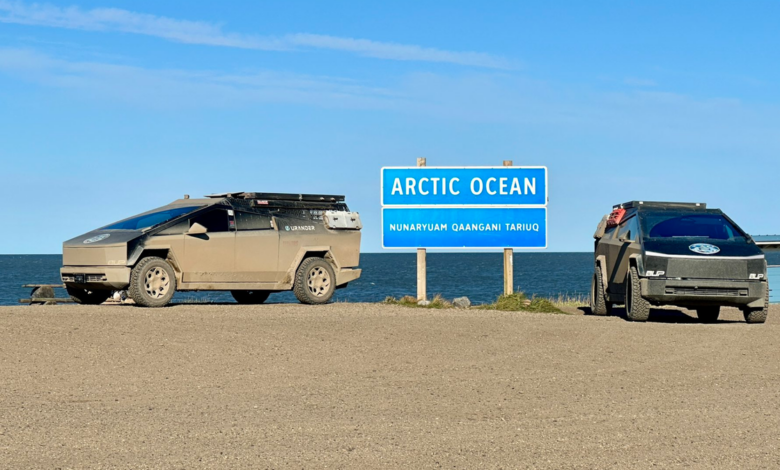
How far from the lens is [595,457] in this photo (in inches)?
266

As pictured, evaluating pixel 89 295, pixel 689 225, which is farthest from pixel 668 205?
pixel 89 295

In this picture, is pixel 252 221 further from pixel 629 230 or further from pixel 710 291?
pixel 710 291

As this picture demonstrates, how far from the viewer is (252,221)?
18062mm

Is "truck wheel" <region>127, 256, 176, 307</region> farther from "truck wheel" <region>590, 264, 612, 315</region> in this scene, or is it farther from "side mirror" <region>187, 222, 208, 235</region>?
"truck wheel" <region>590, 264, 612, 315</region>

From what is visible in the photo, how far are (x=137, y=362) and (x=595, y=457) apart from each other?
612 centimetres

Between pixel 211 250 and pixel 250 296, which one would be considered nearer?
pixel 211 250

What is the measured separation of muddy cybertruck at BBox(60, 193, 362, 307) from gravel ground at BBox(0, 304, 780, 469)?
113 centimetres

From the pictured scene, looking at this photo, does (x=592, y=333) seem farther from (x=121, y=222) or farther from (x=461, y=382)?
(x=121, y=222)

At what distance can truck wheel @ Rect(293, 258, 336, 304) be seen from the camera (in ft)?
60.4

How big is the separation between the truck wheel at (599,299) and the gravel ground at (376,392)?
128 inches

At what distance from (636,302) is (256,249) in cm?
687

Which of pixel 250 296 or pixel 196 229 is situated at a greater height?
pixel 196 229

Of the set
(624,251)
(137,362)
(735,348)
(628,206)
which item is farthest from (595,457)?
(628,206)

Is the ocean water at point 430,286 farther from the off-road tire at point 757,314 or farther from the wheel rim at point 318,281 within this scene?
the off-road tire at point 757,314
